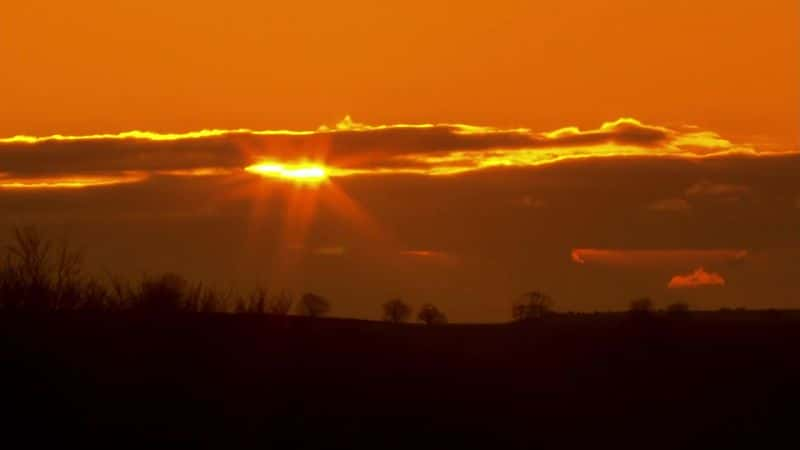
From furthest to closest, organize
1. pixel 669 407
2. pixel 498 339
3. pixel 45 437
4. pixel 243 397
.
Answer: pixel 498 339
pixel 669 407
pixel 243 397
pixel 45 437

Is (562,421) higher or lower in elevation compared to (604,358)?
lower

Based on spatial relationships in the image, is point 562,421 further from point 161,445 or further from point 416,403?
point 161,445

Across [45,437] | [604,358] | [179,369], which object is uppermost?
[604,358]

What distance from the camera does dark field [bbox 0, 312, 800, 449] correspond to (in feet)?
104

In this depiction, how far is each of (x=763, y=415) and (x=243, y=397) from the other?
34.3ft

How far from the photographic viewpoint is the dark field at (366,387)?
31.7m

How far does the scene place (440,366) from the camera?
38.4m

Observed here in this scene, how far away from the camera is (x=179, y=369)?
1332 inches

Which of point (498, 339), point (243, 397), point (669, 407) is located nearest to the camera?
point (243, 397)

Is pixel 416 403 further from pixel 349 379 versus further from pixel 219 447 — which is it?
pixel 219 447

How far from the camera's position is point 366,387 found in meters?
35.4

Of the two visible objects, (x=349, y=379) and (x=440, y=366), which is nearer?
(x=349, y=379)

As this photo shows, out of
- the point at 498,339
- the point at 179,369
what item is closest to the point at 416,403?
the point at 179,369

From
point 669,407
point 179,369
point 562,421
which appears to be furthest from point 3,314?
point 669,407
